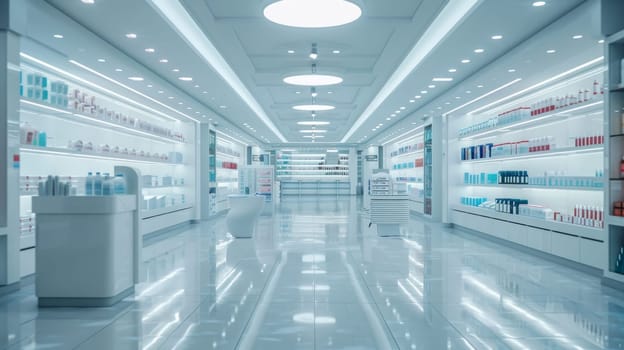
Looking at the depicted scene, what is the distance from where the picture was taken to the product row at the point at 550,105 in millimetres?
7414

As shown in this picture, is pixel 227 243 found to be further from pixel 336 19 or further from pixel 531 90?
pixel 531 90

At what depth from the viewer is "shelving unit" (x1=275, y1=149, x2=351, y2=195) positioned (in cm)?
3481

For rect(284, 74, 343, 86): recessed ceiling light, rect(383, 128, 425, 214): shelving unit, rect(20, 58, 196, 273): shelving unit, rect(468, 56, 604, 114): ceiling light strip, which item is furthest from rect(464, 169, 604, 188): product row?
rect(20, 58, 196, 273): shelving unit

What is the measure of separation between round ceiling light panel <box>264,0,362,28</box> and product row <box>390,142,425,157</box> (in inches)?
429

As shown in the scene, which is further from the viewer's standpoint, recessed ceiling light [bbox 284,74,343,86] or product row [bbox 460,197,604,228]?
recessed ceiling light [bbox 284,74,343,86]

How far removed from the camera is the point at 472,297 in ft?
17.1

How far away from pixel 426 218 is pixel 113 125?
31.3 feet

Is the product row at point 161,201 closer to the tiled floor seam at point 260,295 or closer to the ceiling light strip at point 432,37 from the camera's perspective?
the tiled floor seam at point 260,295

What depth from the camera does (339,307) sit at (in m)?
4.80

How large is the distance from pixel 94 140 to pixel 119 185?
5023 mm

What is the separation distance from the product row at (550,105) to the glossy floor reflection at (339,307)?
2.56 meters

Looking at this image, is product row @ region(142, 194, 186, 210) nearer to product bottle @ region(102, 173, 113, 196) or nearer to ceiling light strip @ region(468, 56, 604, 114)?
product bottle @ region(102, 173, 113, 196)

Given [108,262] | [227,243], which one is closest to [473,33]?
[108,262]

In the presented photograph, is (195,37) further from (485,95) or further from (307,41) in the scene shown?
(485,95)
